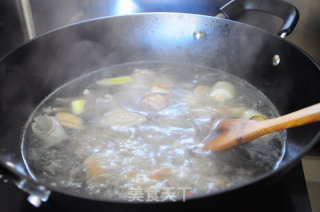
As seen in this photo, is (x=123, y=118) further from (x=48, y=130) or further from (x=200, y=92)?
(x=200, y=92)

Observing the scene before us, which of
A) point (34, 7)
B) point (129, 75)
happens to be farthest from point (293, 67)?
point (34, 7)

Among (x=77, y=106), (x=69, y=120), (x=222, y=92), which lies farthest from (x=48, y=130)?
(x=222, y=92)

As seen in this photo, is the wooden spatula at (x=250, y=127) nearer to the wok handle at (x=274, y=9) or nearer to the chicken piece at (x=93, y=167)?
the chicken piece at (x=93, y=167)

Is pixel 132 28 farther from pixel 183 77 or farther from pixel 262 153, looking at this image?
pixel 262 153

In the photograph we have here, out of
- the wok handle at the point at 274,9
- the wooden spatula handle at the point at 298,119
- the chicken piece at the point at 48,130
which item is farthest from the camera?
the wok handle at the point at 274,9

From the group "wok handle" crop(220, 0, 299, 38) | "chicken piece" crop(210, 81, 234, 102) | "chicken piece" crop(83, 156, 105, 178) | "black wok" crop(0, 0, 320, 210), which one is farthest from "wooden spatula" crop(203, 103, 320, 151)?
"wok handle" crop(220, 0, 299, 38)

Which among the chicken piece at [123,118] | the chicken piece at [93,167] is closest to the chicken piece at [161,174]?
the chicken piece at [93,167]
